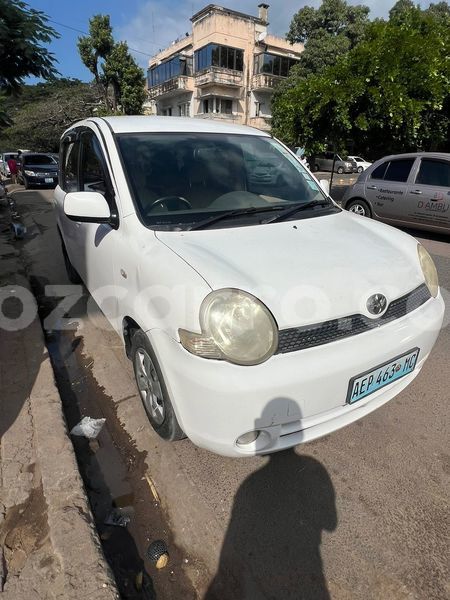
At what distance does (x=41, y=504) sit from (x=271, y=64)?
124ft

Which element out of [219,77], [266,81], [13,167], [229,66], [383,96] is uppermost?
[229,66]

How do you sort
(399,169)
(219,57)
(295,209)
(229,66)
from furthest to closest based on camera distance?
(229,66)
(219,57)
(399,169)
(295,209)

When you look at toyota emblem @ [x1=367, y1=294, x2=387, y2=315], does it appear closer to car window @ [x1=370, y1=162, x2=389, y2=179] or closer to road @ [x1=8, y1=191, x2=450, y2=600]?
road @ [x1=8, y1=191, x2=450, y2=600]

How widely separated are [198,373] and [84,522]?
2.99 ft

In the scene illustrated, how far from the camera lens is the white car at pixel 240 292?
5.48 feet

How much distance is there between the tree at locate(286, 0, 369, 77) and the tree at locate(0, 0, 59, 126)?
82.3 feet

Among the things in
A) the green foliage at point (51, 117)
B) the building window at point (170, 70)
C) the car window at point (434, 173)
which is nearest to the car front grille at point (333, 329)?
the car window at point (434, 173)

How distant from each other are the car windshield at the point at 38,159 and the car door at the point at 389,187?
15497mm

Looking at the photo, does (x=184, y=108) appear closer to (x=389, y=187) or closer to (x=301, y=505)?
(x=389, y=187)

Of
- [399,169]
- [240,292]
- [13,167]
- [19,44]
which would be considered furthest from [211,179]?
[13,167]

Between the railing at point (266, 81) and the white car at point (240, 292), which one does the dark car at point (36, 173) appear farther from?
the railing at point (266, 81)

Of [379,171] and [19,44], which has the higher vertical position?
[19,44]

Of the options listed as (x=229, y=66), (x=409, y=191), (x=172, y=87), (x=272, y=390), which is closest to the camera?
(x=272, y=390)

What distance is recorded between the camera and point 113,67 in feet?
87.7
